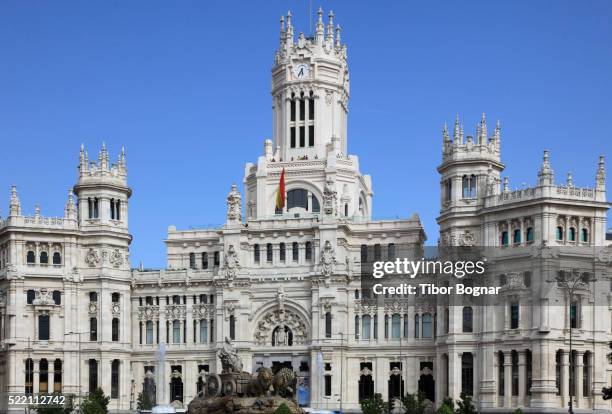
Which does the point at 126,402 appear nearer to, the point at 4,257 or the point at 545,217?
the point at 4,257

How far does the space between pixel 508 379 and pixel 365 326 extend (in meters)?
18.3

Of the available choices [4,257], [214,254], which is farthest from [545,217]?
[4,257]

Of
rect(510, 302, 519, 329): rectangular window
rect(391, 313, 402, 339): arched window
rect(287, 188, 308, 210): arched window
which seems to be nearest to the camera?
rect(510, 302, 519, 329): rectangular window

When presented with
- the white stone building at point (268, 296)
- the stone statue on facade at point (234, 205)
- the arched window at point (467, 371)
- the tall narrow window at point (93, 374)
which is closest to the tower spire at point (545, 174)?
the white stone building at point (268, 296)

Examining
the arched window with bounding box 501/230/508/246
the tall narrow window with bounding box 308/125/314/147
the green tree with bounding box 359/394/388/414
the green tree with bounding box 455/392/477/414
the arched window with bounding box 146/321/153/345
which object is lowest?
the green tree with bounding box 359/394/388/414

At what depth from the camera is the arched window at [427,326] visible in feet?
378

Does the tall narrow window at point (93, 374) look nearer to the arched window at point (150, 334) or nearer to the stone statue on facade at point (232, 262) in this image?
the arched window at point (150, 334)

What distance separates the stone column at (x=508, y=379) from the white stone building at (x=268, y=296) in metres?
0.72

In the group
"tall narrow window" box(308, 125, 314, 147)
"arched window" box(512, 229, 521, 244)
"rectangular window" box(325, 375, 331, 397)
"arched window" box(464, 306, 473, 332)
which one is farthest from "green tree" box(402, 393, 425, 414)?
"tall narrow window" box(308, 125, 314, 147)

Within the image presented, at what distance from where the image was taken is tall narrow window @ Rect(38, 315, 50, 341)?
116875mm

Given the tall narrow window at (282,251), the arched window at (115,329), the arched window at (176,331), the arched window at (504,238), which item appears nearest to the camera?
the arched window at (504,238)

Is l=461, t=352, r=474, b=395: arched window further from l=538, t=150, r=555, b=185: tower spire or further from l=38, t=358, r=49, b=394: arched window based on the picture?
l=38, t=358, r=49, b=394: arched window

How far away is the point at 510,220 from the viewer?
106000 mm

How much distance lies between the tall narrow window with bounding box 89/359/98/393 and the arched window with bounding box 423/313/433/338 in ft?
109
